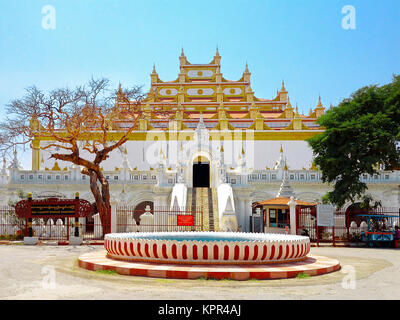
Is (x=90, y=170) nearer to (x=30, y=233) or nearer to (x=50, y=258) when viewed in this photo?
(x=30, y=233)

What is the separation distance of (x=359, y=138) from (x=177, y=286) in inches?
567

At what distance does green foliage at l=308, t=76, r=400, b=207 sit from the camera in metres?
19.7

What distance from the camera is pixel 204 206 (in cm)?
2391

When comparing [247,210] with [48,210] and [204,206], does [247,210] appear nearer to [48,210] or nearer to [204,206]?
[204,206]

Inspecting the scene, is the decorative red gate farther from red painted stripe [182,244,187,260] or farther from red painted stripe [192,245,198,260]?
red painted stripe [192,245,198,260]

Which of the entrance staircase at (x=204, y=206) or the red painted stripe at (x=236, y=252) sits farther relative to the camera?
the entrance staircase at (x=204, y=206)

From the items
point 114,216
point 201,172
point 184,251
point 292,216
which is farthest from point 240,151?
point 184,251

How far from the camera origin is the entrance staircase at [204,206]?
21.5 m

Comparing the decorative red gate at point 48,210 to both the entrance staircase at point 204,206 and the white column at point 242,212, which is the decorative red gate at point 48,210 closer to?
the entrance staircase at point 204,206

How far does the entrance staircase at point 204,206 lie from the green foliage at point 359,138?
226 inches

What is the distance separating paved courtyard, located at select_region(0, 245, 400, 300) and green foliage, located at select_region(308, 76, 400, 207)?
31.8 feet

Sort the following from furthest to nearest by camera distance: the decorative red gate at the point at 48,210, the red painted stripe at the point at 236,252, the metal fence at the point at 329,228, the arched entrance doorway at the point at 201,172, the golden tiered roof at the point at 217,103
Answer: the golden tiered roof at the point at 217,103
the arched entrance doorway at the point at 201,172
the metal fence at the point at 329,228
the decorative red gate at the point at 48,210
the red painted stripe at the point at 236,252

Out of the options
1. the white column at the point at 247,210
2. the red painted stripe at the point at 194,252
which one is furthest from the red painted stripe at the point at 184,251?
the white column at the point at 247,210

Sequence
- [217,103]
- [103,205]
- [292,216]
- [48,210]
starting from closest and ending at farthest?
[48,210], [292,216], [103,205], [217,103]
